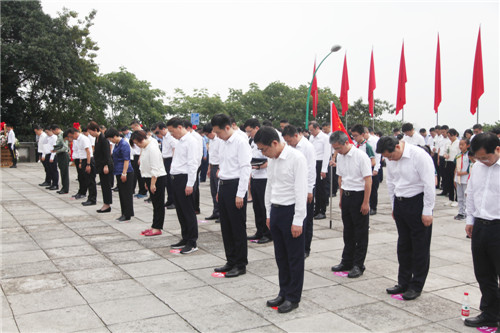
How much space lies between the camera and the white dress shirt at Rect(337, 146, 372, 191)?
5.18 m

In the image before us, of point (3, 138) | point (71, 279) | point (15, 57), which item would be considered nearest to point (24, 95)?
point (15, 57)

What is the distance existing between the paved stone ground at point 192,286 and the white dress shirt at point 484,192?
3.32 ft

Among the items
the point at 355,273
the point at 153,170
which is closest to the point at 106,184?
the point at 153,170

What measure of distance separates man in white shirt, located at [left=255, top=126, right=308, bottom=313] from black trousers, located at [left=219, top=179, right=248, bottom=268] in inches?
42.4

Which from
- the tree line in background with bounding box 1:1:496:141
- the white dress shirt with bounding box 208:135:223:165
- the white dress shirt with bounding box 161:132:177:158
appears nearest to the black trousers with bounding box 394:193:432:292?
the white dress shirt with bounding box 208:135:223:165

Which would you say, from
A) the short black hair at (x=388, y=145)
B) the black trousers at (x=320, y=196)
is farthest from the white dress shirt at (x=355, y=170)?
the black trousers at (x=320, y=196)

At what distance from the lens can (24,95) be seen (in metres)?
27.5

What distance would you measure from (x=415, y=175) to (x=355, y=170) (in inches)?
35.9

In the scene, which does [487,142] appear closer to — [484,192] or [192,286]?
[484,192]

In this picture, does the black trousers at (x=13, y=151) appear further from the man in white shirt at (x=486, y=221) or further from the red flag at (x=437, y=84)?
the man in white shirt at (x=486, y=221)

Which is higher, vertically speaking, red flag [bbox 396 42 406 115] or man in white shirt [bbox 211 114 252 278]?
red flag [bbox 396 42 406 115]

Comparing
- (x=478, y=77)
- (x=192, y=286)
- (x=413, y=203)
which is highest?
(x=478, y=77)

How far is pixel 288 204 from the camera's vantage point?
4.15 metres

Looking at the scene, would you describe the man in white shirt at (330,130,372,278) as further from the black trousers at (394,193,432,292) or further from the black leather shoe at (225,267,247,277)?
the black leather shoe at (225,267,247,277)
